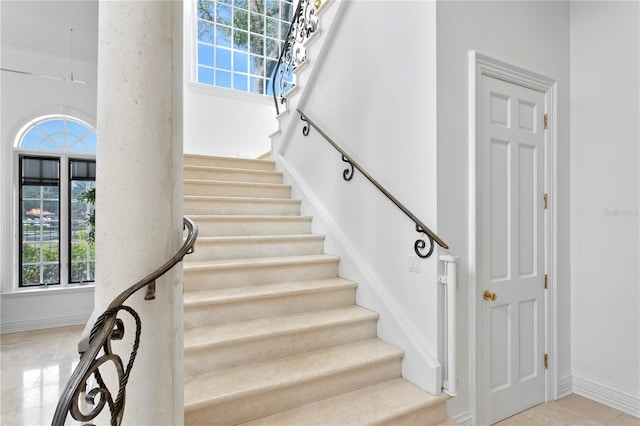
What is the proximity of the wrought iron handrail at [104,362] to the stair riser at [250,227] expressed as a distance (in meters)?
1.67

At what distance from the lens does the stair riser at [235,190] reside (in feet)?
11.1

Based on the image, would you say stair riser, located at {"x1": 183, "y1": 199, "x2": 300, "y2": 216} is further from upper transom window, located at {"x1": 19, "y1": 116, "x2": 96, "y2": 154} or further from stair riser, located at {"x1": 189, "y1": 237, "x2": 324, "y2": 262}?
upper transom window, located at {"x1": 19, "y1": 116, "x2": 96, "y2": 154}

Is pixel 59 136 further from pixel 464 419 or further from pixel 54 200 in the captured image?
pixel 464 419

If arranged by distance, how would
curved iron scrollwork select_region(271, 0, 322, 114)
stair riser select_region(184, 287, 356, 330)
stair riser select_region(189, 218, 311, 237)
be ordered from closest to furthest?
stair riser select_region(184, 287, 356, 330), stair riser select_region(189, 218, 311, 237), curved iron scrollwork select_region(271, 0, 322, 114)

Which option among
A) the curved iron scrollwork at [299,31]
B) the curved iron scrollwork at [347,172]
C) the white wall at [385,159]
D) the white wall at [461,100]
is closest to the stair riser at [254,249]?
the white wall at [385,159]

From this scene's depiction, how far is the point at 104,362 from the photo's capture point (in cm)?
100

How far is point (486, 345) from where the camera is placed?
7.79 feet

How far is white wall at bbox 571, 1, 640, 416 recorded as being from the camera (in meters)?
2.60

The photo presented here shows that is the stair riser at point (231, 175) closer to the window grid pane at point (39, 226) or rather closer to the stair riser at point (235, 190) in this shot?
the stair riser at point (235, 190)

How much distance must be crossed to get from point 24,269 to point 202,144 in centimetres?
316

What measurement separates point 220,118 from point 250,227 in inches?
115

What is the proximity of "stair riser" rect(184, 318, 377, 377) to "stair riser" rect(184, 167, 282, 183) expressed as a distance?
1.98m

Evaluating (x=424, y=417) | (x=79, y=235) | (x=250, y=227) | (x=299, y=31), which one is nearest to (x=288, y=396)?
(x=424, y=417)

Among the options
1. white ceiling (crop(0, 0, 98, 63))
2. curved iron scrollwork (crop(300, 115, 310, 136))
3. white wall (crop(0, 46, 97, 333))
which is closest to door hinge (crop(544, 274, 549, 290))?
curved iron scrollwork (crop(300, 115, 310, 136))
